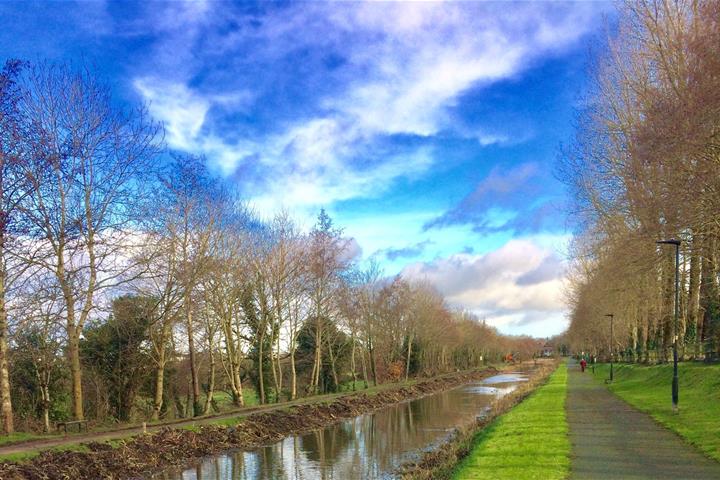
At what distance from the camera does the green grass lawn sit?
15.8 meters

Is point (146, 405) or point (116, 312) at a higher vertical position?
point (116, 312)

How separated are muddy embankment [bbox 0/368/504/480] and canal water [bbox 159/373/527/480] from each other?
0.81m

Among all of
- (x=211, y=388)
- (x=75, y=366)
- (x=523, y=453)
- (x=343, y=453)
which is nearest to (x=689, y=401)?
(x=523, y=453)

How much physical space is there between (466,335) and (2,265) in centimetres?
8934

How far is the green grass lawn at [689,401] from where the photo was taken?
1580 cm

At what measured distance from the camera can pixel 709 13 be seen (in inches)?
685

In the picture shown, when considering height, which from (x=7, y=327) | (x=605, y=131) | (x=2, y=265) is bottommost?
(x=7, y=327)

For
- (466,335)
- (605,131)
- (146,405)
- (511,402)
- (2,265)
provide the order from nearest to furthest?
(2,265)
(605,131)
(146,405)
(511,402)
(466,335)

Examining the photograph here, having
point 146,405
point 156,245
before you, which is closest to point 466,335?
point 146,405

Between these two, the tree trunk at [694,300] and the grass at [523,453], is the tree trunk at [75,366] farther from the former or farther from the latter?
the tree trunk at [694,300]

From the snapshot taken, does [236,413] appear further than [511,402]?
No

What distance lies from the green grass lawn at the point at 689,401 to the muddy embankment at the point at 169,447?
16.0 meters

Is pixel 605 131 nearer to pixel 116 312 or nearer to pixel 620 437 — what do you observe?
pixel 620 437

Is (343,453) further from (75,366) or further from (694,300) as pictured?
(694,300)
